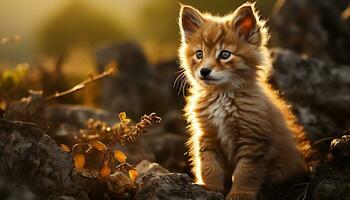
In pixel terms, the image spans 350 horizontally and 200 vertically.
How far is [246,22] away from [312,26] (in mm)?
3909

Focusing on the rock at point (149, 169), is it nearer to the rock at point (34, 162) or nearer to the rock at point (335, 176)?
the rock at point (34, 162)

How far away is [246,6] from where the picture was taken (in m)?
5.23

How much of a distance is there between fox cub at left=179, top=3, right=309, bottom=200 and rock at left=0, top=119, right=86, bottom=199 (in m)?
1.29

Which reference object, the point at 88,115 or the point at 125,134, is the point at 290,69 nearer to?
the point at 88,115

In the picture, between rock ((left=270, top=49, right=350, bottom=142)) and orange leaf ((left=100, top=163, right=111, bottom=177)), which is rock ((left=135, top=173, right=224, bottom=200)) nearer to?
orange leaf ((left=100, top=163, right=111, bottom=177))

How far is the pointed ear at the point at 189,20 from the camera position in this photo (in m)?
5.54

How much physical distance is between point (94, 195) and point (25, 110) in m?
1.75

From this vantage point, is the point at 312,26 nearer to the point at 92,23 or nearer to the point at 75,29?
the point at 75,29

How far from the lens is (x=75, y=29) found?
82.5 feet

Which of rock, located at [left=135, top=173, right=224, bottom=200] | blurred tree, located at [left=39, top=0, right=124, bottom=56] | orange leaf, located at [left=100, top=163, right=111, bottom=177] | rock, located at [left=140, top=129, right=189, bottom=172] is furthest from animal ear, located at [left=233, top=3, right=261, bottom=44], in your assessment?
blurred tree, located at [left=39, top=0, right=124, bottom=56]

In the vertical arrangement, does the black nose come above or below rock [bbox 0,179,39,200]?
above

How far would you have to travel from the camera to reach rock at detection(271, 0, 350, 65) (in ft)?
28.0

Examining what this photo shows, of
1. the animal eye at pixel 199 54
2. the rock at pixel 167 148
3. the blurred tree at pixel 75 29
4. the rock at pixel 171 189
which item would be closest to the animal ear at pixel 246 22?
the animal eye at pixel 199 54

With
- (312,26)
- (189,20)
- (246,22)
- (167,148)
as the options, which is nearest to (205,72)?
(246,22)
